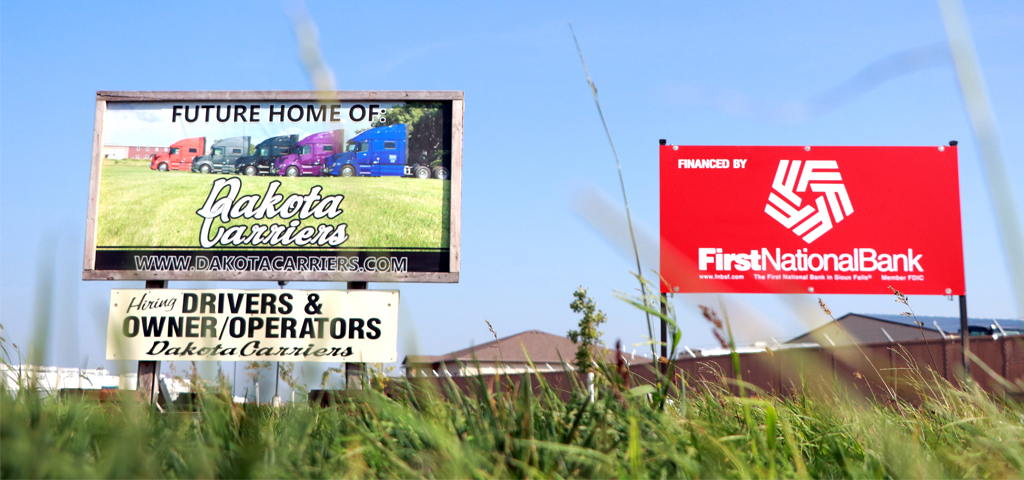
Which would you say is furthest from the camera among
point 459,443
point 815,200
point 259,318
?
point 815,200

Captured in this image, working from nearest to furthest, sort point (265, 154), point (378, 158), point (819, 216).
A: point (378, 158) → point (265, 154) → point (819, 216)

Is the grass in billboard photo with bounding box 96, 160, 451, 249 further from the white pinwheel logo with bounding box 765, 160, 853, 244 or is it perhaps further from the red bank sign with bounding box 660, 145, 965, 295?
the white pinwheel logo with bounding box 765, 160, 853, 244

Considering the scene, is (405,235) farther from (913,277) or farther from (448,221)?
(913,277)

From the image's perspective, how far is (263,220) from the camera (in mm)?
8375

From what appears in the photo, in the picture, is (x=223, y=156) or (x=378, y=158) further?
(x=223, y=156)

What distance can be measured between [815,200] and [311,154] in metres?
7.11

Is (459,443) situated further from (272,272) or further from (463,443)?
(272,272)

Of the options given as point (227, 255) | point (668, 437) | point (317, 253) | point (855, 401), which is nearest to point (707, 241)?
point (317, 253)

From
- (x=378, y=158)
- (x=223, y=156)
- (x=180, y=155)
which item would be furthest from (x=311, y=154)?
(x=180, y=155)

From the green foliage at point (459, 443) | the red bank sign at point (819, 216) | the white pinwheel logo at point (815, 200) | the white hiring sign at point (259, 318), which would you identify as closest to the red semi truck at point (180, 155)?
the white hiring sign at point (259, 318)

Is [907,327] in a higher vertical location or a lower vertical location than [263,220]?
lower

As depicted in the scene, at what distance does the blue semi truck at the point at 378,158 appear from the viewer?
334 inches

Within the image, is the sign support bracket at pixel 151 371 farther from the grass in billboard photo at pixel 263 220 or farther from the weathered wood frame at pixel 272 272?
the grass in billboard photo at pixel 263 220

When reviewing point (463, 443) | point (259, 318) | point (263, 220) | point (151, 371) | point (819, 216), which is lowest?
point (151, 371)
